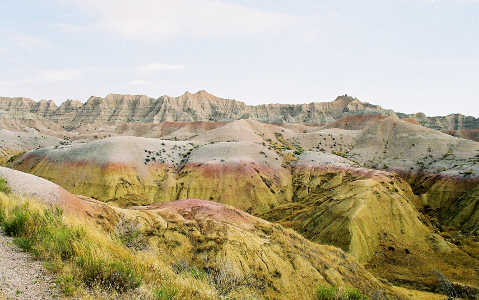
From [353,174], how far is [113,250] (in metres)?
44.5

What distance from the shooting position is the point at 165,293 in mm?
6191

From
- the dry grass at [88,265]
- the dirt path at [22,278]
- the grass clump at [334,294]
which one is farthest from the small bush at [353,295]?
the dirt path at [22,278]

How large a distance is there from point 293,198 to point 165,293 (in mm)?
46579

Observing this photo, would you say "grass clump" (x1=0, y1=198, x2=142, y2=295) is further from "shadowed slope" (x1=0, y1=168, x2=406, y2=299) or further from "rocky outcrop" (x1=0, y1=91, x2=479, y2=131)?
"rocky outcrop" (x1=0, y1=91, x2=479, y2=131)

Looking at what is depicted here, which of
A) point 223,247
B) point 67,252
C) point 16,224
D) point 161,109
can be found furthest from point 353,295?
point 161,109

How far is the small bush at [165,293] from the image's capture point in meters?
6.08

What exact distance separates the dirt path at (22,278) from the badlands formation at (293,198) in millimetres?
5790

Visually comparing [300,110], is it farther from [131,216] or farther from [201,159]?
[131,216]

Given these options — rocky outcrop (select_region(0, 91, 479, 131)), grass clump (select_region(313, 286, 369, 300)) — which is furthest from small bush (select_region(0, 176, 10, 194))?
rocky outcrop (select_region(0, 91, 479, 131))

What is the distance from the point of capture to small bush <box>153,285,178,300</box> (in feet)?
20.0

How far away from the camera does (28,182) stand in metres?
12.6

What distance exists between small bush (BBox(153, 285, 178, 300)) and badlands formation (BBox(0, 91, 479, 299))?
19.3 ft

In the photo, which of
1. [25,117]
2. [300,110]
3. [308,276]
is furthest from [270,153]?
[25,117]

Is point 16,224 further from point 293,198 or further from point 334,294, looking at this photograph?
point 293,198
